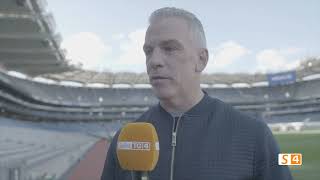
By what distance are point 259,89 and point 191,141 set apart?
65.9m

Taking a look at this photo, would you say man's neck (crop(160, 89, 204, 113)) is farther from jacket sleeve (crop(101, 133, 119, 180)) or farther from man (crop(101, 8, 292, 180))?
jacket sleeve (crop(101, 133, 119, 180))

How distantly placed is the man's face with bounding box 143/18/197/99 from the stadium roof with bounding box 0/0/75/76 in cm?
2338

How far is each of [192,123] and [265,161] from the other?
33 centimetres

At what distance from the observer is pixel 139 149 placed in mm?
1610

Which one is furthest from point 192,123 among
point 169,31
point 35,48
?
point 35,48

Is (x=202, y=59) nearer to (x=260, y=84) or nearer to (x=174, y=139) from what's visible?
(x=174, y=139)

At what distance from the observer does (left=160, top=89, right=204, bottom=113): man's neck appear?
178 cm

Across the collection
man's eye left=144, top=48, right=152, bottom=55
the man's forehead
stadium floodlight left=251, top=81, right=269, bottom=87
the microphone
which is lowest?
the microphone

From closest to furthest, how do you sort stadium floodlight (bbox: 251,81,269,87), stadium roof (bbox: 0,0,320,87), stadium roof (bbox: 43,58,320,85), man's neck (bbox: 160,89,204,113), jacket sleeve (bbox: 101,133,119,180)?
1. man's neck (bbox: 160,89,204,113)
2. jacket sleeve (bbox: 101,133,119,180)
3. stadium roof (bbox: 0,0,320,87)
4. stadium roof (bbox: 43,58,320,85)
5. stadium floodlight (bbox: 251,81,269,87)

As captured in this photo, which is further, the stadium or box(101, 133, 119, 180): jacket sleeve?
the stadium

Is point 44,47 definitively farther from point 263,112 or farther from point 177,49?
point 263,112

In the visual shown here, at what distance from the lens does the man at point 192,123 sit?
5.51 ft

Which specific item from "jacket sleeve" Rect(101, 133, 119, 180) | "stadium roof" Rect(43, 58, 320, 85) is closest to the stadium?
"stadium roof" Rect(43, 58, 320, 85)

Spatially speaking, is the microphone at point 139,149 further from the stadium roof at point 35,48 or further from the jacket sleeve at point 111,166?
the stadium roof at point 35,48
